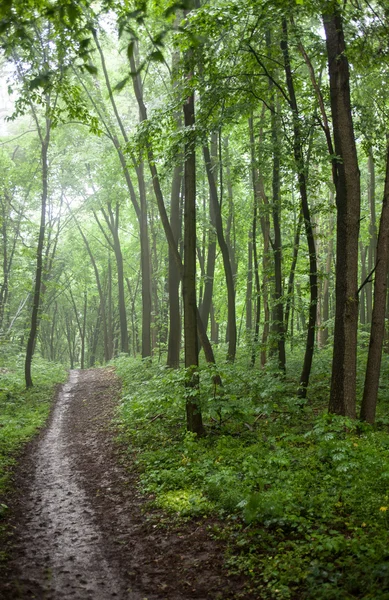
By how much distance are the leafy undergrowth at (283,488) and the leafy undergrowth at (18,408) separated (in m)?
2.38

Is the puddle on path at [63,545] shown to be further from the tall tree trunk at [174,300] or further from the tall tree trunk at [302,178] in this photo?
the tall tree trunk at [174,300]

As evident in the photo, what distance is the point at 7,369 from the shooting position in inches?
904

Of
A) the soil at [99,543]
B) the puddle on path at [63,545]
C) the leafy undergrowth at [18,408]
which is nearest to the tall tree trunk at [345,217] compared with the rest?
the soil at [99,543]

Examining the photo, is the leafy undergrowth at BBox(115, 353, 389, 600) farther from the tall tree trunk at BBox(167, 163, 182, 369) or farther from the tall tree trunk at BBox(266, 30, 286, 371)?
the tall tree trunk at BBox(167, 163, 182, 369)

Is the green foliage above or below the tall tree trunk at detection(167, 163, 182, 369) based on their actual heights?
below

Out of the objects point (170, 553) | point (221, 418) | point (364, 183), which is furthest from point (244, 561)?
point (364, 183)

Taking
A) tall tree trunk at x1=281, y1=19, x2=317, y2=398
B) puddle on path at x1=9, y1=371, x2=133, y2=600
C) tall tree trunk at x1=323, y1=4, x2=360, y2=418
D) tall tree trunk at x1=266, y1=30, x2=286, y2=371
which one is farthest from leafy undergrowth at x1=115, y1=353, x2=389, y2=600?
tall tree trunk at x1=266, y1=30, x2=286, y2=371

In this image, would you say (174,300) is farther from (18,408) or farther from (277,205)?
(18,408)

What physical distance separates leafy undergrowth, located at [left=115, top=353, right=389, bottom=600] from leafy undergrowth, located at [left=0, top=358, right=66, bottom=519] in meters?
2.38

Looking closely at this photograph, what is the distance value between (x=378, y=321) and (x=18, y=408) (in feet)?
37.3

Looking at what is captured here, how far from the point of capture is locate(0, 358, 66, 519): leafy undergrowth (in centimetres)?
945

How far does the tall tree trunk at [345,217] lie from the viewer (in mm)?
8094

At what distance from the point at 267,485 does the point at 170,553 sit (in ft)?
5.53

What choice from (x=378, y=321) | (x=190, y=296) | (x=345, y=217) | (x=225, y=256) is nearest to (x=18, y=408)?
(x=225, y=256)
